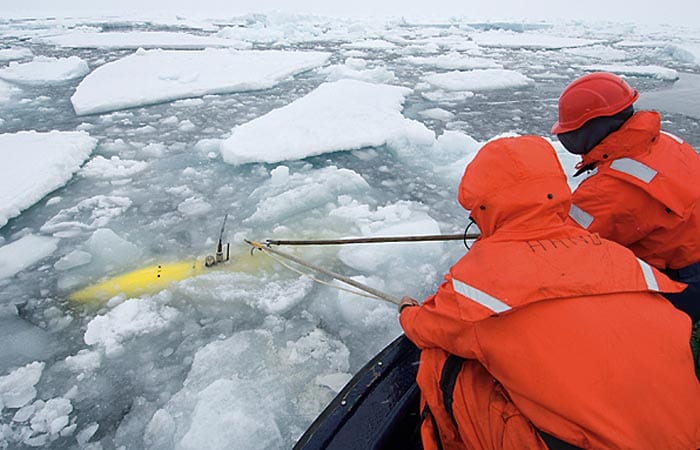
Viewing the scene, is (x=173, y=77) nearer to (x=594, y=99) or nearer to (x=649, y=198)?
(x=594, y=99)

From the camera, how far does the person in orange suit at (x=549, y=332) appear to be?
841mm

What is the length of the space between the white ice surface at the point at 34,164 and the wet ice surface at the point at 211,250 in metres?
0.03

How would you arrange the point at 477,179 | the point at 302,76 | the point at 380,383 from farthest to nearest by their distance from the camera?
the point at 302,76 → the point at 380,383 → the point at 477,179

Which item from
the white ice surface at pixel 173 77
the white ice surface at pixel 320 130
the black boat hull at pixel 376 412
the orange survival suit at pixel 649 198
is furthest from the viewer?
the white ice surface at pixel 173 77

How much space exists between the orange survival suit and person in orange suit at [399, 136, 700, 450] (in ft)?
2.12

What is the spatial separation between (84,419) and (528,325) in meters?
1.92

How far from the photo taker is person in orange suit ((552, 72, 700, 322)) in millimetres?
1553

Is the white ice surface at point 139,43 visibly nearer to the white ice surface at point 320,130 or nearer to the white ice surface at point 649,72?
the white ice surface at point 320,130

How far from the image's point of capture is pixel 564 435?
87 centimetres

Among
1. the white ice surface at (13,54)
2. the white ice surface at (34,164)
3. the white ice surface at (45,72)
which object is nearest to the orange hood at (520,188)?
the white ice surface at (34,164)

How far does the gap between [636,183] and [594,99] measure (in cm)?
37

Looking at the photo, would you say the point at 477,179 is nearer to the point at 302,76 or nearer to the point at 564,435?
the point at 564,435

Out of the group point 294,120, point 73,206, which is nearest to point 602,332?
point 73,206

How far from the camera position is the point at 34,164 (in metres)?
3.95
